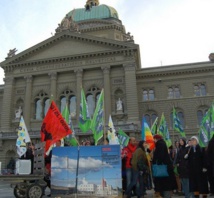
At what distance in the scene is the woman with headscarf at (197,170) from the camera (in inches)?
357

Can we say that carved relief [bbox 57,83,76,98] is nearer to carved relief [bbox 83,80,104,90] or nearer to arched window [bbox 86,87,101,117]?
carved relief [bbox 83,80,104,90]

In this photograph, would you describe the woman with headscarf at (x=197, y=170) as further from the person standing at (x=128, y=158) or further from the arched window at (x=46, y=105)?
the arched window at (x=46, y=105)

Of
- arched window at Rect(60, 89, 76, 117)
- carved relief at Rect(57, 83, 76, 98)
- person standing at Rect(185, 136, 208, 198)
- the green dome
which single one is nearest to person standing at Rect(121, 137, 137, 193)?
person standing at Rect(185, 136, 208, 198)

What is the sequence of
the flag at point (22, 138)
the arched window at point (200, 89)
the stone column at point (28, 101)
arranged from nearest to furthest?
the flag at point (22, 138)
the arched window at point (200, 89)
the stone column at point (28, 101)

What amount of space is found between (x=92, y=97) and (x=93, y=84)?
185cm

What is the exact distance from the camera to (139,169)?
10.3 metres

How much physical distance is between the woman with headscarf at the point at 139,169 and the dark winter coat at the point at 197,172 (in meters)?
1.67

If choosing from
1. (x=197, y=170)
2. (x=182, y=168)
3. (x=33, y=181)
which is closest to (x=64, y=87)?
(x=33, y=181)

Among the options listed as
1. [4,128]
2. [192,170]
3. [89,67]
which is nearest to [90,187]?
[192,170]

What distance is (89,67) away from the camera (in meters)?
38.9

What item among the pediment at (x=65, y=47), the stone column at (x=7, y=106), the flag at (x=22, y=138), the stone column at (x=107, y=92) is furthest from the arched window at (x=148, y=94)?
the flag at (x=22, y=138)

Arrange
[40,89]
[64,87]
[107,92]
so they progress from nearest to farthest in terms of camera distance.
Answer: [107,92]
[64,87]
[40,89]

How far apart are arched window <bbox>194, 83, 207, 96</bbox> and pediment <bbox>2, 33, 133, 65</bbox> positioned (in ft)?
40.2

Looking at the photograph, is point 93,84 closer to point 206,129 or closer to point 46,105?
point 46,105
